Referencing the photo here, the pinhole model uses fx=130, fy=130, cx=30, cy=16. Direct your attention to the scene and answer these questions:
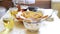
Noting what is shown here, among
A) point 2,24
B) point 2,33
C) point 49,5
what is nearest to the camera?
point 2,33

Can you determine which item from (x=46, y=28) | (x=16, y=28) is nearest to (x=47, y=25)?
(x=46, y=28)

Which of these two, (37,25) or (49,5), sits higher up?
(49,5)

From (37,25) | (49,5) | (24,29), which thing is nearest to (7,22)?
(24,29)

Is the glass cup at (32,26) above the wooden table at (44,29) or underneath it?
above

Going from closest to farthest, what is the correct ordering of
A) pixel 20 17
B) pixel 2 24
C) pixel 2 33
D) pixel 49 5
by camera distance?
pixel 2 33, pixel 2 24, pixel 20 17, pixel 49 5

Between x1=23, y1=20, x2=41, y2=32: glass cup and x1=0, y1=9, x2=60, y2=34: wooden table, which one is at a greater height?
x1=23, y1=20, x2=41, y2=32: glass cup

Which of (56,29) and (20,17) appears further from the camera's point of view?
(20,17)

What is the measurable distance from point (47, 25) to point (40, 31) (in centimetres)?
15

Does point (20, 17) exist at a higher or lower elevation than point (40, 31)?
higher

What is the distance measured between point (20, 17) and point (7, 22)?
0.42 feet

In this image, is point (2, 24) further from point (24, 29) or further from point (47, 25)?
point (47, 25)

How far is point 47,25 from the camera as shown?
116 centimetres

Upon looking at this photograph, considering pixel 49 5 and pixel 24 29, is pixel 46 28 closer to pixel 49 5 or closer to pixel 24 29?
pixel 24 29

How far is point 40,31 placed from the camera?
104cm
